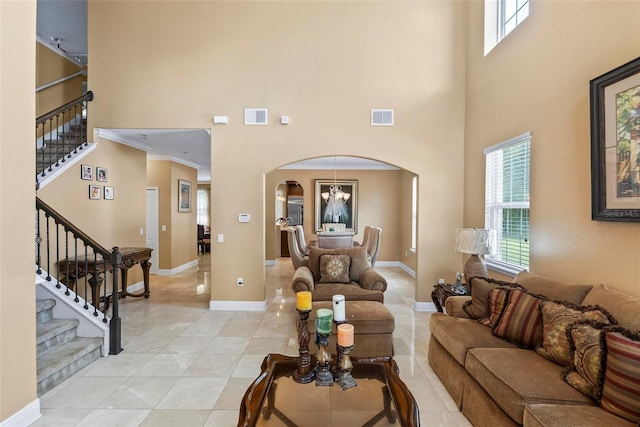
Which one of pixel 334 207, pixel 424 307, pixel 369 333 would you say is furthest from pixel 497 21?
pixel 334 207

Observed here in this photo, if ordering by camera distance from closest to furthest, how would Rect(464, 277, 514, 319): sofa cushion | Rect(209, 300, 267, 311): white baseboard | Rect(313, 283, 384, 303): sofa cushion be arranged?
Rect(464, 277, 514, 319): sofa cushion, Rect(313, 283, 384, 303): sofa cushion, Rect(209, 300, 267, 311): white baseboard

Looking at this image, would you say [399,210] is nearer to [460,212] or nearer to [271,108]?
[460,212]

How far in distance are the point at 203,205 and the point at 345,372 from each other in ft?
41.9

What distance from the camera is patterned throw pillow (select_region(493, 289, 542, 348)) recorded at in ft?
7.81

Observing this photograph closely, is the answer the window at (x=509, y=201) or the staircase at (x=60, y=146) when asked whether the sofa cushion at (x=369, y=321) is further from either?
the staircase at (x=60, y=146)

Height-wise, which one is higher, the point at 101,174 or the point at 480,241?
the point at 101,174

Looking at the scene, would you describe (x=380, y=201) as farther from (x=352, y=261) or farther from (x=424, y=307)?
(x=352, y=261)

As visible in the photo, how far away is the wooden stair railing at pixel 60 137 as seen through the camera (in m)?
4.54

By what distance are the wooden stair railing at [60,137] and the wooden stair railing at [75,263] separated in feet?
2.86

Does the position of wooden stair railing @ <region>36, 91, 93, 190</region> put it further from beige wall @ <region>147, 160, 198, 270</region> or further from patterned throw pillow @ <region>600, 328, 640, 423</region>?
patterned throw pillow @ <region>600, 328, 640, 423</region>

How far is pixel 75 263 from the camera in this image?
3.83 metres

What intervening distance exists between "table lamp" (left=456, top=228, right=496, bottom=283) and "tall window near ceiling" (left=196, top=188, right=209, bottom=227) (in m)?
11.7

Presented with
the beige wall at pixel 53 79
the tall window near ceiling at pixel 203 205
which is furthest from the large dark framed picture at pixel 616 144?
the tall window near ceiling at pixel 203 205

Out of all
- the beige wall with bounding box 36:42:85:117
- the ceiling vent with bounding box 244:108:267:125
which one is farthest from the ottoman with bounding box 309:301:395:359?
the beige wall with bounding box 36:42:85:117
